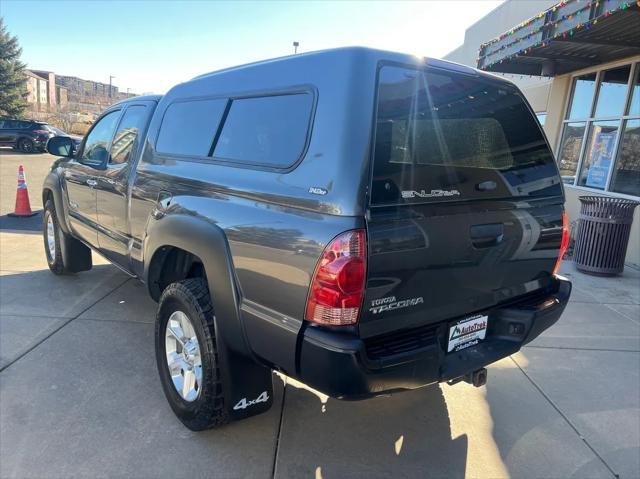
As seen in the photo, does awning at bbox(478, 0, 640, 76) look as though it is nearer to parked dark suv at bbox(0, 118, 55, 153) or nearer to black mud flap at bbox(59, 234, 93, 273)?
black mud flap at bbox(59, 234, 93, 273)

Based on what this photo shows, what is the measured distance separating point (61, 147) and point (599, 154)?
8.73 m

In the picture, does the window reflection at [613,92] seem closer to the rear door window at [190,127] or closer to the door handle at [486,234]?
the door handle at [486,234]

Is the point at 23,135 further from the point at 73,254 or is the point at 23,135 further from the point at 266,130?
the point at 266,130

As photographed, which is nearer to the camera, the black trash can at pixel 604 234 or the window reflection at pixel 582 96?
the black trash can at pixel 604 234

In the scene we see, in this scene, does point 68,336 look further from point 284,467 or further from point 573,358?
point 573,358

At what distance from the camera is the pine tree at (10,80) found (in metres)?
36.0

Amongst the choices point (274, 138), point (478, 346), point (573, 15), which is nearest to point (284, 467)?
point (478, 346)

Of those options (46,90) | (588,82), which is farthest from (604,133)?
(46,90)

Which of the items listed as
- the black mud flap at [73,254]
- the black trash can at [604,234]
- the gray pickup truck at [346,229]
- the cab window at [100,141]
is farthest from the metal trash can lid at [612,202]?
the black mud flap at [73,254]

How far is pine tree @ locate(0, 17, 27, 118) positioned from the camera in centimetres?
3600

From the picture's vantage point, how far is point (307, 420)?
2.96 meters

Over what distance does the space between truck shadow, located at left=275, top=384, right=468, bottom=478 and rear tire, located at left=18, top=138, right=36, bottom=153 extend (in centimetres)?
2411

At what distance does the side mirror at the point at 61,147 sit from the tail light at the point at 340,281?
407 cm

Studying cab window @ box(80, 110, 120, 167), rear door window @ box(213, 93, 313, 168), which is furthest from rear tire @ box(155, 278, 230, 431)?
cab window @ box(80, 110, 120, 167)
